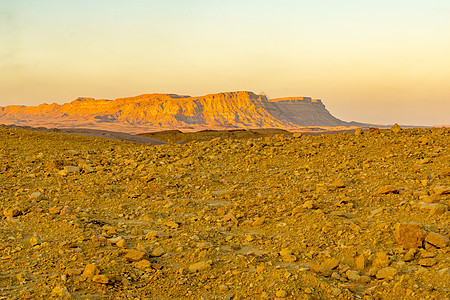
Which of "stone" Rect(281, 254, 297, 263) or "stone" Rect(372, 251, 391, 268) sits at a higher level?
"stone" Rect(372, 251, 391, 268)

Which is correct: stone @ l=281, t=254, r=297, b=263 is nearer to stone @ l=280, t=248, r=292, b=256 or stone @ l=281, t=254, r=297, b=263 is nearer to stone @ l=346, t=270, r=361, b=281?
stone @ l=280, t=248, r=292, b=256

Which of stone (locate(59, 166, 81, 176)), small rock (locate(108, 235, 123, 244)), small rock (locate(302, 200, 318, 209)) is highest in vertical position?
stone (locate(59, 166, 81, 176))

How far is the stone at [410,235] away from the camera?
5.66 metres

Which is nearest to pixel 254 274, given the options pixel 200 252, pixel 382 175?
pixel 200 252

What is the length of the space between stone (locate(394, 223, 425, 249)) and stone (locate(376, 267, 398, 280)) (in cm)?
85

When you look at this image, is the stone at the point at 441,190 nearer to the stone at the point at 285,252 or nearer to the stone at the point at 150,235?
the stone at the point at 285,252

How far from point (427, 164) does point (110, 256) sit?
8.27m

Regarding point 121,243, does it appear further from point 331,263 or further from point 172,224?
point 331,263

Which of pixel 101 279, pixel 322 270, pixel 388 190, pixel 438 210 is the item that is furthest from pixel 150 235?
pixel 438 210

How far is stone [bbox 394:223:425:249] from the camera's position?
5660mm

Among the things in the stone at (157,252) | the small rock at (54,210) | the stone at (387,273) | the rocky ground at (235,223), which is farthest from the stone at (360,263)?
the small rock at (54,210)

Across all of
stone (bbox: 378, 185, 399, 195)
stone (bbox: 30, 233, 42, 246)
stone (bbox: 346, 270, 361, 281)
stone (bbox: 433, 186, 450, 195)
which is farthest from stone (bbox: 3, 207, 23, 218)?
stone (bbox: 433, 186, 450, 195)

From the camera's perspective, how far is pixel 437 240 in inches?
218

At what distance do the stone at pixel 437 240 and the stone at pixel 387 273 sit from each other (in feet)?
3.45
